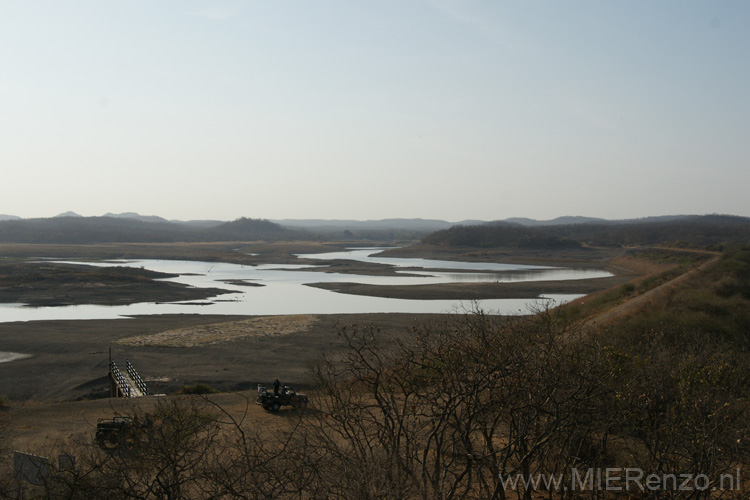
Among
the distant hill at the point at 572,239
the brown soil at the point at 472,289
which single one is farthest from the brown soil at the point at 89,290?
the distant hill at the point at 572,239

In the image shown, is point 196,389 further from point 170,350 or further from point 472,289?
point 472,289

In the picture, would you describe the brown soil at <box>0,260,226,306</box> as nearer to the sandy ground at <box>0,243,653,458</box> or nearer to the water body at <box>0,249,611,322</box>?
the water body at <box>0,249,611,322</box>

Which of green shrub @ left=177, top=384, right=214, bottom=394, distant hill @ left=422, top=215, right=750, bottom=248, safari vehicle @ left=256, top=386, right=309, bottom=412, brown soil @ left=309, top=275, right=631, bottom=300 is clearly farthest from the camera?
distant hill @ left=422, top=215, right=750, bottom=248

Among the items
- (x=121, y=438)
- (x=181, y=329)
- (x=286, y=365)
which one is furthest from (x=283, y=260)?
(x=121, y=438)

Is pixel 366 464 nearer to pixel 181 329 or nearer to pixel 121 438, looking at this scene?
pixel 121 438

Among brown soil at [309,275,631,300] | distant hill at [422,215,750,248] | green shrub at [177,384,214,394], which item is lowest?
green shrub at [177,384,214,394]

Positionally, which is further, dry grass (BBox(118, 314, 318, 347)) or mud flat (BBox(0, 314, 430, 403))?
dry grass (BBox(118, 314, 318, 347))

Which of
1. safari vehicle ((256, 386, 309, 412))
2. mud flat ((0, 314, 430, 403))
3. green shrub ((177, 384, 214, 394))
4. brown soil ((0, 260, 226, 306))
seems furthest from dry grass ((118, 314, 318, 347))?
brown soil ((0, 260, 226, 306))

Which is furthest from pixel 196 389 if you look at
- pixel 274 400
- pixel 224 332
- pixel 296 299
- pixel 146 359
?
pixel 296 299

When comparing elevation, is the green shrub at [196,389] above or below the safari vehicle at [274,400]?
below

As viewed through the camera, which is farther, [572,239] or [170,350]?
[572,239]

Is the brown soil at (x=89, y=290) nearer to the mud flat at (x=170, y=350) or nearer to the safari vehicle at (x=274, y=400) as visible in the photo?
the mud flat at (x=170, y=350)

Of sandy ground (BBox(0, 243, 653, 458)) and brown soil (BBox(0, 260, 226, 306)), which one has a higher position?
brown soil (BBox(0, 260, 226, 306))

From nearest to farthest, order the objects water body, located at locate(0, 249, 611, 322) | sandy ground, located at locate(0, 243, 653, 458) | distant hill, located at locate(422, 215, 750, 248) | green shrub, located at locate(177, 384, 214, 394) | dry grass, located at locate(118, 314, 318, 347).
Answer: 1. sandy ground, located at locate(0, 243, 653, 458)
2. green shrub, located at locate(177, 384, 214, 394)
3. dry grass, located at locate(118, 314, 318, 347)
4. water body, located at locate(0, 249, 611, 322)
5. distant hill, located at locate(422, 215, 750, 248)
